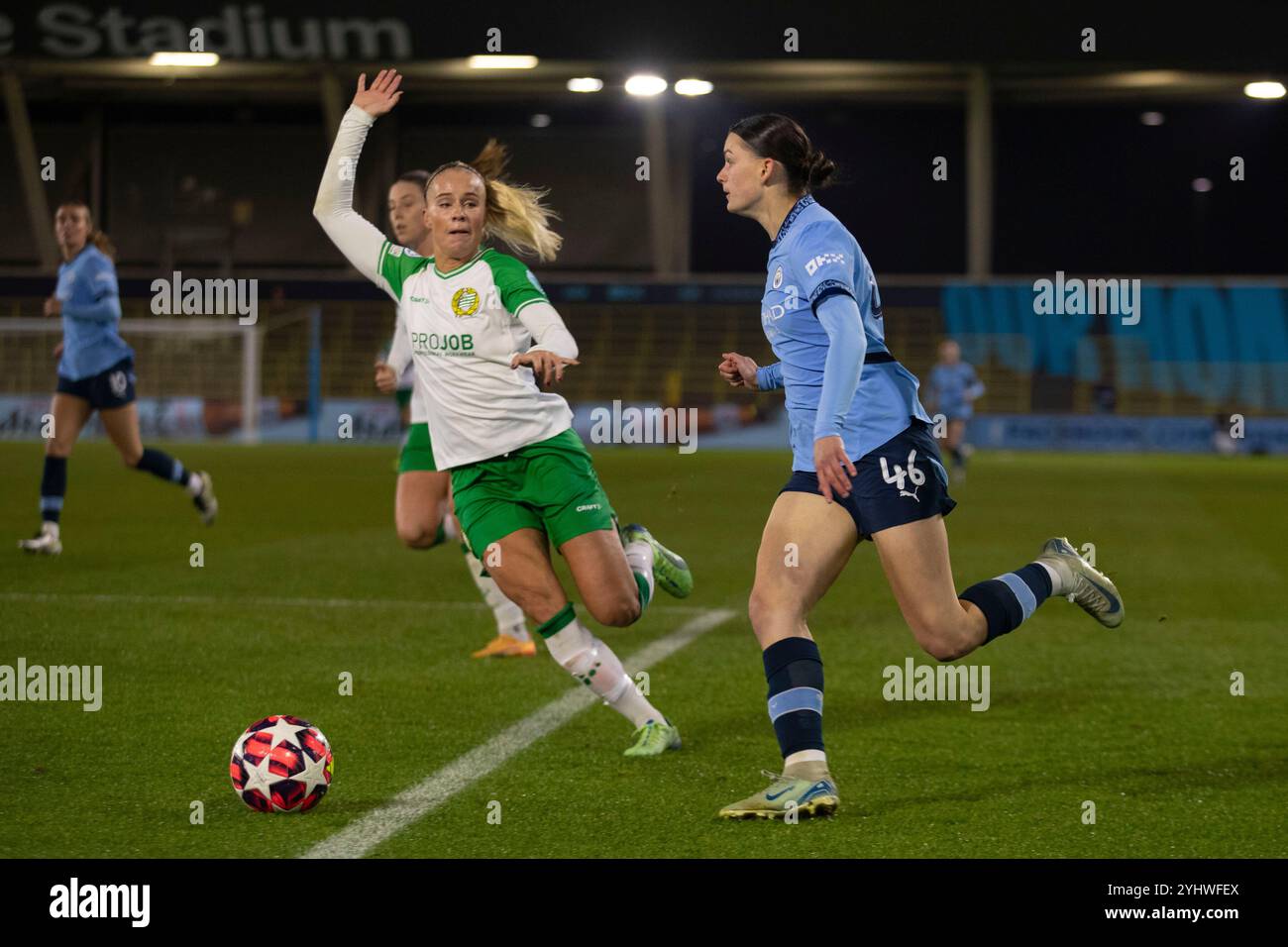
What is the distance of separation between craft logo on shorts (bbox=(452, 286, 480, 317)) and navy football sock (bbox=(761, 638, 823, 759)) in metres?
1.73

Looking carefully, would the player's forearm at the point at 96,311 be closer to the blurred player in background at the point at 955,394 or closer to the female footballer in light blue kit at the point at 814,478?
the female footballer in light blue kit at the point at 814,478

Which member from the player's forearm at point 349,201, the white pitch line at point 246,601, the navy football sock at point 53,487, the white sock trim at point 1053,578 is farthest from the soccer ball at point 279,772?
the navy football sock at point 53,487

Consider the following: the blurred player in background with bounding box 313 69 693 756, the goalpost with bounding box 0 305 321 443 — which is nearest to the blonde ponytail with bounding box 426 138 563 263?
the blurred player in background with bounding box 313 69 693 756

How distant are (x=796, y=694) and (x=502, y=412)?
5.44ft

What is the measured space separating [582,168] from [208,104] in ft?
30.3

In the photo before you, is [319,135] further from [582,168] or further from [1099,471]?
[1099,471]

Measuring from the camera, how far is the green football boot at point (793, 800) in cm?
464

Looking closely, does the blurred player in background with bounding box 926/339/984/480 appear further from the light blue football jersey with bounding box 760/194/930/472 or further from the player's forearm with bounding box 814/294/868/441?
the player's forearm with bounding box 814/294/868/441

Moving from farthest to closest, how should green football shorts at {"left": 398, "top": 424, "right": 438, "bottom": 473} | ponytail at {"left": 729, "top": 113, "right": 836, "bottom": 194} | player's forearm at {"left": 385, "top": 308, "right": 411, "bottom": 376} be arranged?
player's forearm at {"left": 385, "top": 308, "right": 411, "bottom": 376} → green football shorts at {"left": 398, "top": 424, "right": 438, "bottom": 473} → ponytail at {"left": 729, "top": 113, "right": 836, "bottom": 194}

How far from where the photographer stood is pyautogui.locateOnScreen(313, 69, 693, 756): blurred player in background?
222 inches

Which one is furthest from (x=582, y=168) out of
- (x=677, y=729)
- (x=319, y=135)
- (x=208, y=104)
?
(x=677, y=729)

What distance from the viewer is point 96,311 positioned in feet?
37.7

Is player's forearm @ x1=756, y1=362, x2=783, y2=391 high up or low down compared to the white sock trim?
up

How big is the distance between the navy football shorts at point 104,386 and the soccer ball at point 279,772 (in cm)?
745
